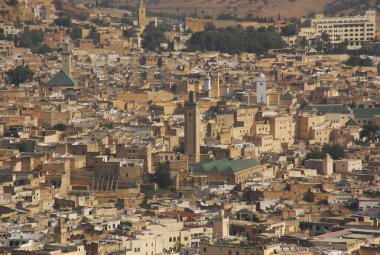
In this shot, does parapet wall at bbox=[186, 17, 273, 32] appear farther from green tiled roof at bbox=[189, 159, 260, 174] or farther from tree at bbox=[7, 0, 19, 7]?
green tiled roof at bbox=[189, 159, 260, 174]

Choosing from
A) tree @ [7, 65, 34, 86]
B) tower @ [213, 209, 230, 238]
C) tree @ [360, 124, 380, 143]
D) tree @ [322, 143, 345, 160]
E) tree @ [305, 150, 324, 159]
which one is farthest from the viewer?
tree @ [7, 65, 34, 86]

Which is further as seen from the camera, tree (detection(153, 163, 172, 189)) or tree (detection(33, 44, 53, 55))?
tree (detection(33, 44, 53, 55))

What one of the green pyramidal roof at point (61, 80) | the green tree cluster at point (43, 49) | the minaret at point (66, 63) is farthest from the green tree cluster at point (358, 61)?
the green pyramidal roof at point (61, 80)

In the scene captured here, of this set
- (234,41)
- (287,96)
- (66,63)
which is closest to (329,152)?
(287,96)

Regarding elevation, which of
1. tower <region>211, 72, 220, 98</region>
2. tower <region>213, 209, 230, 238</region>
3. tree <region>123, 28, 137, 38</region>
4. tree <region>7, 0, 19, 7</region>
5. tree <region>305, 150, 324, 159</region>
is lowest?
tree <region>305, 150, 324, 159</region>

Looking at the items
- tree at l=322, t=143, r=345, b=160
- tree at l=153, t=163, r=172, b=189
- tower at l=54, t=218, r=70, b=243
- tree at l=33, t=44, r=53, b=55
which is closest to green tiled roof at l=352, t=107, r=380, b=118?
tree at l=322, t=143, r=345, b=160

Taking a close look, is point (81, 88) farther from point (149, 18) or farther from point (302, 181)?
point (149, 18)

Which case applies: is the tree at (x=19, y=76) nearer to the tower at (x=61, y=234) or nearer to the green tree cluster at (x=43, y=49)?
the green tree cluster at (x=43, y=49)
